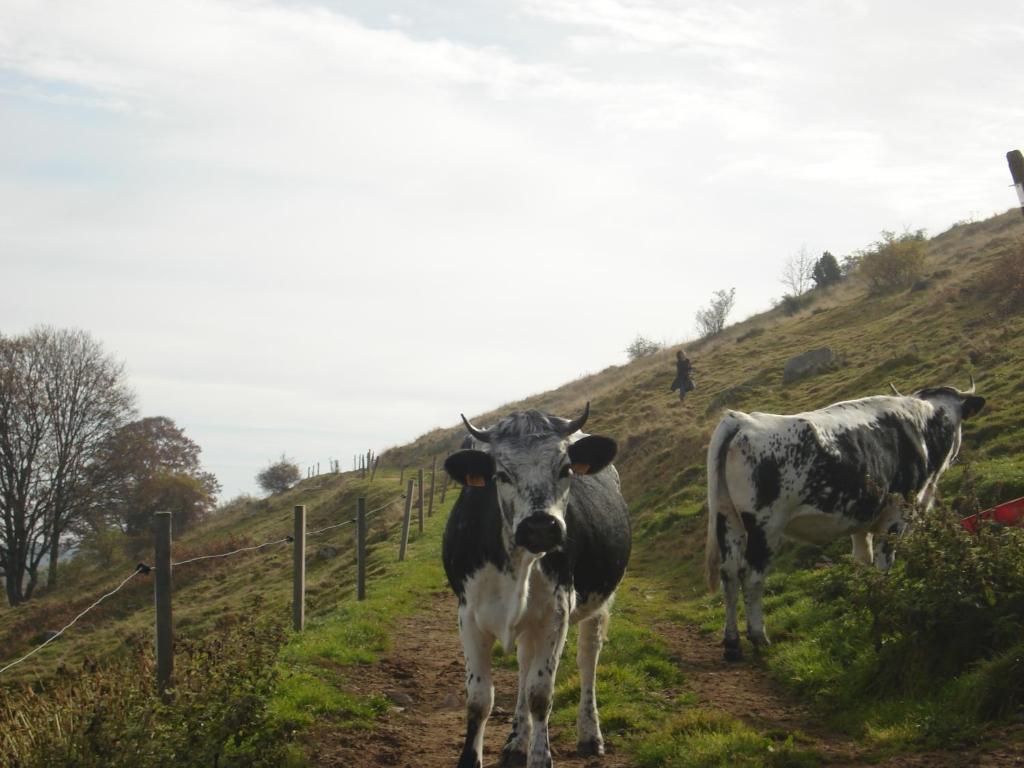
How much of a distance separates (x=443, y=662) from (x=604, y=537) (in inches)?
174

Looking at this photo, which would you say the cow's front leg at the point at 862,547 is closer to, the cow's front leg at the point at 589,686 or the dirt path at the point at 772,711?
the dirt path at the point at 772,711

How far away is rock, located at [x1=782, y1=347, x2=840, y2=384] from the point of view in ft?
98.7

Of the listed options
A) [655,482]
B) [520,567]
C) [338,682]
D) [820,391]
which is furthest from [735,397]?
[520,567]

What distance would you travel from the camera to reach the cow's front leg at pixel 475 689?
21.0 ft

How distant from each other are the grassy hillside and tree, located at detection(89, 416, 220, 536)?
7.58 ft

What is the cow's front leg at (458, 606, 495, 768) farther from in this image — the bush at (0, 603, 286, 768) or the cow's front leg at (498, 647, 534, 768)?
the bush at (0, 603, 286, 768)

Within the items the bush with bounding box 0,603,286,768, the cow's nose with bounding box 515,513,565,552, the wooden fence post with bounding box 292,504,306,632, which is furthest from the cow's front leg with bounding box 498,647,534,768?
the wooden fence post with bounding box 292,504,306,632

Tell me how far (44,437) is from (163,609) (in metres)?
33.7

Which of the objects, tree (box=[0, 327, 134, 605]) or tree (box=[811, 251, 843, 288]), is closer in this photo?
tree (box=[0, 327, 134, 605])

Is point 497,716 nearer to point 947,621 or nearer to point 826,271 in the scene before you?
point 947,621

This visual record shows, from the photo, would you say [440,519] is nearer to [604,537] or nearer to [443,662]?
[443,662]

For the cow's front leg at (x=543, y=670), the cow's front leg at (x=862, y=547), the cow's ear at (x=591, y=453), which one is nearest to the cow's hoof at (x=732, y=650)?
the cow's front leg at (x=862, y=547)

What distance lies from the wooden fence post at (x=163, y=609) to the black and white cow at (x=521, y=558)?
233 cm

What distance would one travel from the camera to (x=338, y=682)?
9.70 m
